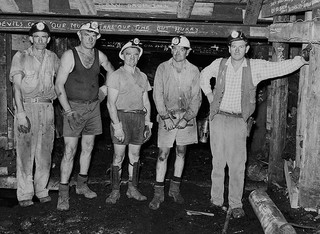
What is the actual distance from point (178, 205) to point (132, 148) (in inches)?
43.4

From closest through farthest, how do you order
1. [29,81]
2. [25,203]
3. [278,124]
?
[29,81] → [25,203] → [278,124]

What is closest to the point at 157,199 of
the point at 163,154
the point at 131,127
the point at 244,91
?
the point at 163,154

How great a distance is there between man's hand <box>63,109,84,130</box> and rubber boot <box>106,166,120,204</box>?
846 millimetres

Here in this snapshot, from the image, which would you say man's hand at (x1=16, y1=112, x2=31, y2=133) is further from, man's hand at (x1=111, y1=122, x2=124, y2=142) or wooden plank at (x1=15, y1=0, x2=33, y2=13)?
wooden plank at (x1=15, y1=0, x2=33, y2=13)

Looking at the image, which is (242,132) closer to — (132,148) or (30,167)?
(132,148)

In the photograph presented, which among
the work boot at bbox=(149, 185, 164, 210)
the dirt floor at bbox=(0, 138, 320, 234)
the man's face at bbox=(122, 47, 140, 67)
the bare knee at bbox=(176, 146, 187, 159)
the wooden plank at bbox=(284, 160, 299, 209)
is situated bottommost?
the dirt floor at bbox=(0, 138, 320, 234)

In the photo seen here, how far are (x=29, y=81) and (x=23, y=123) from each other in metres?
0.59

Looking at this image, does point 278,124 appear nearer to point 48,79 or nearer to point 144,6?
point 144,6

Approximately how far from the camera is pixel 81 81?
5.98 metres

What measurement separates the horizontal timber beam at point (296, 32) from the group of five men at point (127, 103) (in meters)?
0.34

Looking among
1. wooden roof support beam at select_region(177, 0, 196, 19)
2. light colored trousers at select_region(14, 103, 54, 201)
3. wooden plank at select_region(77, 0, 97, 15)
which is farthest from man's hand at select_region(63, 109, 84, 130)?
wooden roof support beam at select_region(177, 0, 196, 19)

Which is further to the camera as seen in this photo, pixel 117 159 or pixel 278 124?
pixel 278 124

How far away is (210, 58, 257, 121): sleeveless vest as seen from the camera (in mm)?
5746

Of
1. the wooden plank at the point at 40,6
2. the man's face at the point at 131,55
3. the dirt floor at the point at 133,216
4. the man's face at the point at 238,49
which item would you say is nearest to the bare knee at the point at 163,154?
the dirt floor at the point at 133,216
